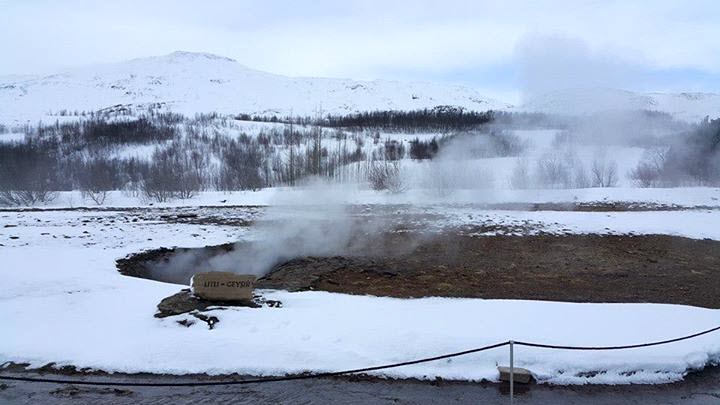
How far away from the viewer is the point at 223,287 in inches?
376

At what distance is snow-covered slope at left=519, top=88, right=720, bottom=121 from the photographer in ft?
53.8

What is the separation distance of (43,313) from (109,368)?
2.95m

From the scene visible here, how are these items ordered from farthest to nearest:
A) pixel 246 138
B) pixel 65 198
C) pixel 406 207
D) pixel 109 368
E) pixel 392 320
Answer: pixel 246 138, pixel 65 198, pixel 406 207, pixel 392 320, pixel 109 368

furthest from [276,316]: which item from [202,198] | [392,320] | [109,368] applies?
[202,198]

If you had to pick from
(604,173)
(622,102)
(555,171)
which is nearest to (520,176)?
(555,171)

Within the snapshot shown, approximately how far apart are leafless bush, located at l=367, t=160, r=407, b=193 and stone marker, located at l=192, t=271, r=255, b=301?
20217 mm

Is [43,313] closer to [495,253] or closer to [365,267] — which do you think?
[365,267]

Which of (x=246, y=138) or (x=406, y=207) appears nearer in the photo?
(x=406, y=207)

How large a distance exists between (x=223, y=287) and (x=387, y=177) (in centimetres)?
2140

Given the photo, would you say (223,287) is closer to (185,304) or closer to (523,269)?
(185,304)

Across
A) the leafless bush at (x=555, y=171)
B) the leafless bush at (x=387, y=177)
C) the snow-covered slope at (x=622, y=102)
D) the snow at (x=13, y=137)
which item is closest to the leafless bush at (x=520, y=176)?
the leafless bush at (x=555, y=171)

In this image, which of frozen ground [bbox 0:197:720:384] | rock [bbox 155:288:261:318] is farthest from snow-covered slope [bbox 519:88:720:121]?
rock [bbox 155:288:261:318]

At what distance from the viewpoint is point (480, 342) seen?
780cm

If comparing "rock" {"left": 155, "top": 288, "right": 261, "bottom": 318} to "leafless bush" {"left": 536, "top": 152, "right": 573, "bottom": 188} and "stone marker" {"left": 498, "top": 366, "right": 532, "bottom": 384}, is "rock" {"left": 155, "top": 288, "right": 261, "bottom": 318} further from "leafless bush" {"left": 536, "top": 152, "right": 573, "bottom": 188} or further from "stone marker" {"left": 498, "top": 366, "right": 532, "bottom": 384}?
"leafless bush" {"left": 536, "top": 152, "right": 573, "bottom": 188}
